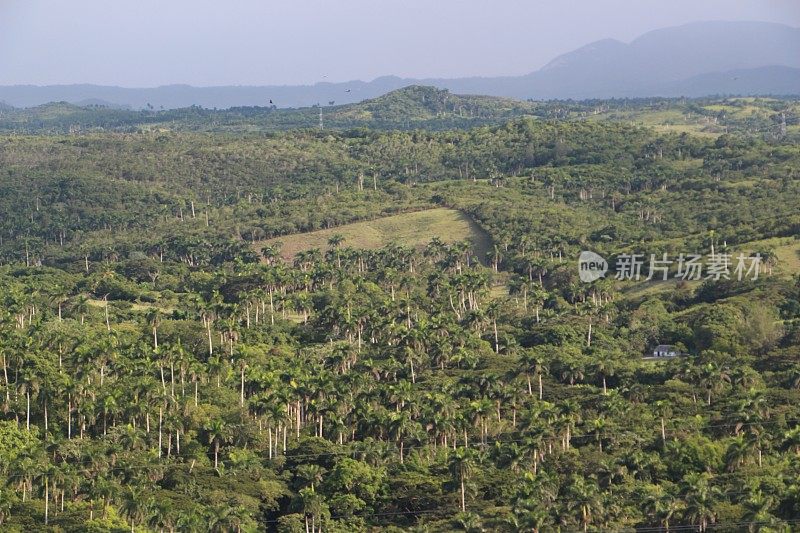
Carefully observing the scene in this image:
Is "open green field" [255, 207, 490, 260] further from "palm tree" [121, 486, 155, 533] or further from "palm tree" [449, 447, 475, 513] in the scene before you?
"palm tree" [121, 486, 155, 533]

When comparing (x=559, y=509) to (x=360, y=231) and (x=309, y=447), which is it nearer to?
(x=309, y=447)

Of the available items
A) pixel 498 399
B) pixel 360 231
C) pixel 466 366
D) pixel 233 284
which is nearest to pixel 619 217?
pixel 360 231

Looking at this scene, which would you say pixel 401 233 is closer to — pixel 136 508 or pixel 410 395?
pixel 410 395

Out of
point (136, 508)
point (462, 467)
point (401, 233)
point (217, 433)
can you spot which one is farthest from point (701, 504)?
point (401, 233)

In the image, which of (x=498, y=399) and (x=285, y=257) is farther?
(x=285, y=257)

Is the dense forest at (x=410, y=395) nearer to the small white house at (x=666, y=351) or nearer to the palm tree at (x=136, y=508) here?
the palm tree at (x=136, y=508)

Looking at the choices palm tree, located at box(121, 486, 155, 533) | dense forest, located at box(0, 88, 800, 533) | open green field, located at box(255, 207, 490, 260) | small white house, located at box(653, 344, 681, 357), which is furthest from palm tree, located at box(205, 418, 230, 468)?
open green field, located at box(255, 207, 490, 260)
